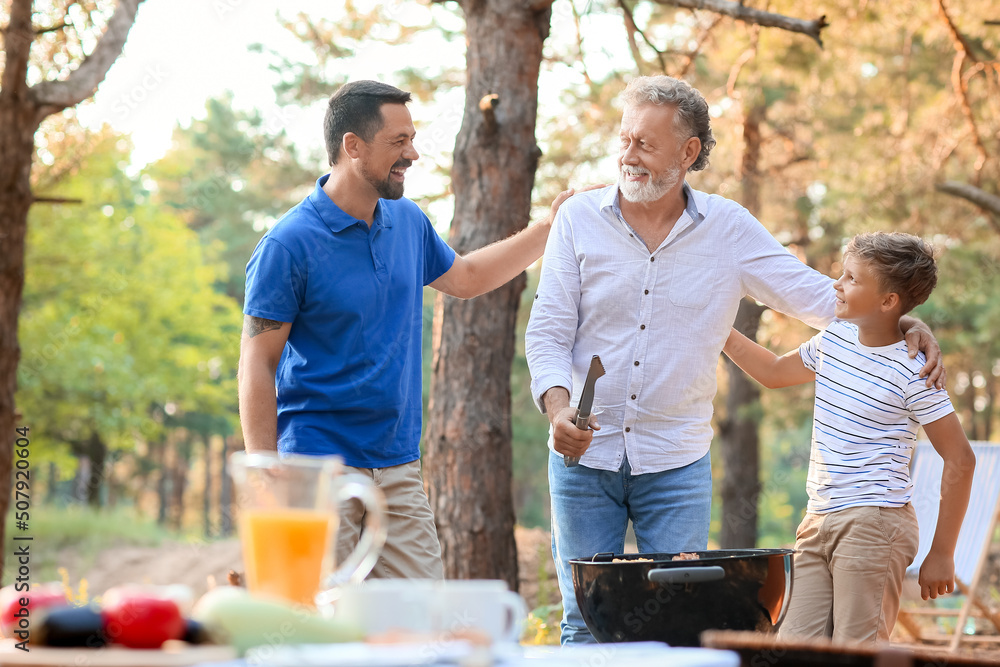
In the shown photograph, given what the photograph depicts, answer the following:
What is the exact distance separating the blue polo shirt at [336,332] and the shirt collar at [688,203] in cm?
63

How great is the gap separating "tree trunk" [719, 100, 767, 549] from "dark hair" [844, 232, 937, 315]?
7.25 m

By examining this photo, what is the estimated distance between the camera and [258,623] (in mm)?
1083

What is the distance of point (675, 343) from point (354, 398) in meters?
0.89

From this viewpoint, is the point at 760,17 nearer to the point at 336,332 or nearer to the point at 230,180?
the point at 336,332

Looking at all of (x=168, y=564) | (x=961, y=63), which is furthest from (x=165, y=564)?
(x=961, y=63)

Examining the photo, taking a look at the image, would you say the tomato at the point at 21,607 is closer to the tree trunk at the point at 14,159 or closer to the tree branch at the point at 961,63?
the tree trunk at the point at 14,159

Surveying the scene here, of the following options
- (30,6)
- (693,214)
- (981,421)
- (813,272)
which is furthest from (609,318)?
(981,421)

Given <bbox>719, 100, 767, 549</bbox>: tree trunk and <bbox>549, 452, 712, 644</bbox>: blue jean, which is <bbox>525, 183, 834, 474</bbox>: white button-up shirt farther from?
<bbox>719, 100, 767, 549</bbox>: tree trunk

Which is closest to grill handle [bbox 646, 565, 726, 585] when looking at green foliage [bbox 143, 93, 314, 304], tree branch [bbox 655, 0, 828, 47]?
tree branch [bbox 655, 0, 828, 47]

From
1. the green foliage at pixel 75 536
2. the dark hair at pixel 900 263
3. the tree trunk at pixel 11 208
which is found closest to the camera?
the dark hair at pixel 900 263

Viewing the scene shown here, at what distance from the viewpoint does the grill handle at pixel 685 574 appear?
5.57ft

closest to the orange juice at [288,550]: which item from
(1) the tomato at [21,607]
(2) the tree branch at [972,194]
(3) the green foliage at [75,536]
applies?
(1) the tomato at [21,607]

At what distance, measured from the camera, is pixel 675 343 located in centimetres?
261

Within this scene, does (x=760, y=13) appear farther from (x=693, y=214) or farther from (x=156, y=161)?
(x=156, y=161)
